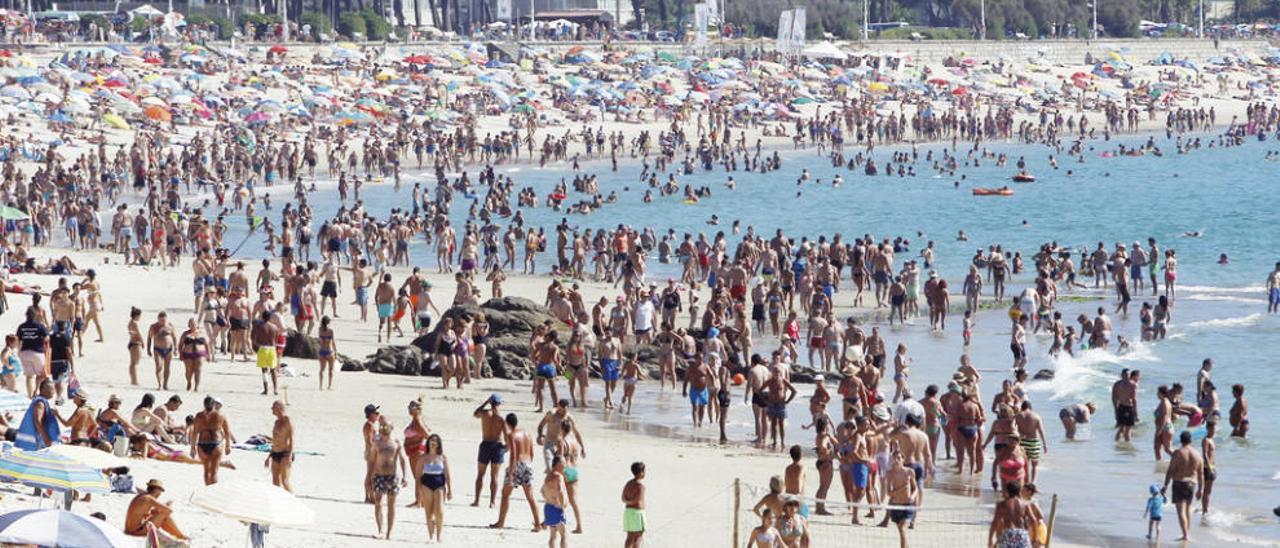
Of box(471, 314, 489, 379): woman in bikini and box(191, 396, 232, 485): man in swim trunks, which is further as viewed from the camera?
box(471, 314, 489, 379): woman in bikini

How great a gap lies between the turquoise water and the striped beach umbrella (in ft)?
27.3

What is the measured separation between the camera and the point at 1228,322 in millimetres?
30078

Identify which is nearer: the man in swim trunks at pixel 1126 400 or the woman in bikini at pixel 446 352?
the man in swim trunks at pixel 1126 400

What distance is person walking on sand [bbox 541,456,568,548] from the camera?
45.0 ft

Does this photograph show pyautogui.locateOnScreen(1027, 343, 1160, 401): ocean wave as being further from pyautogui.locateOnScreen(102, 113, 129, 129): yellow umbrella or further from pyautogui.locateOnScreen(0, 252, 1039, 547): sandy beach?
pyautogui.locateOnScreen(102, 113, 129, 129): yellow umbrella

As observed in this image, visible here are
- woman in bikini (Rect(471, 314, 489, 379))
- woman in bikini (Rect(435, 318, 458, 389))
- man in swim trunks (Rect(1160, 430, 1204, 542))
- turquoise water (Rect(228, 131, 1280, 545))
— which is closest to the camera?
man in swim trunks (Rect(1160, 430, 1204, 542))

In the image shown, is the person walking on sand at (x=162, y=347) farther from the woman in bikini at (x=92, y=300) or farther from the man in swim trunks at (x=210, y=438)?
the man in swim trunks at (x=210, y=438)

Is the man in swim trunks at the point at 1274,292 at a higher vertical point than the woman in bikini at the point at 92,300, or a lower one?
lower

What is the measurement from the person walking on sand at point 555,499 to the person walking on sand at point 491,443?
51.6 inches

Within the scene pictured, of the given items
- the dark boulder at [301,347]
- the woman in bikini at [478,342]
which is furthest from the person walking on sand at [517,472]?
the dark boulder at [301,347]

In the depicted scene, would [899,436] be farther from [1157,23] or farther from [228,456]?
[1157,23]

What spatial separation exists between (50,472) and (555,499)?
366 cm

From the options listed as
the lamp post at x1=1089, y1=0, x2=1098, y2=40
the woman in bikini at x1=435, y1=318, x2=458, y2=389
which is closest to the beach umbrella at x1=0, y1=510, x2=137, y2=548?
the woman in bikini at x1=435, y1=318, x2=458, y2=389

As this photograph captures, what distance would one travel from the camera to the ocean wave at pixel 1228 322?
1170 inches
